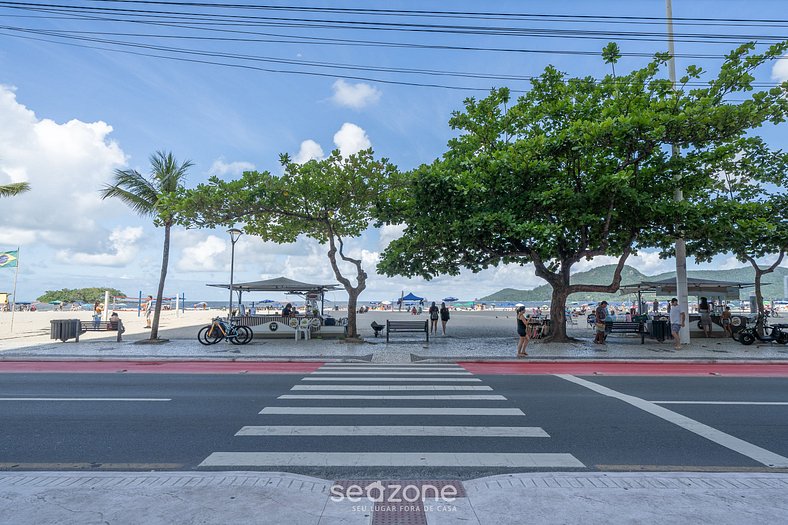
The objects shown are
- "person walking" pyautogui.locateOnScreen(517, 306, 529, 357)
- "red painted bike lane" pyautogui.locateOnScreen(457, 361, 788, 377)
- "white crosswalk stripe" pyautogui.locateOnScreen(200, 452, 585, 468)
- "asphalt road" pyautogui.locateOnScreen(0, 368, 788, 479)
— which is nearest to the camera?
"white crosswalk stripe" pyautogui.locateOnScreen(200, 452, 585, 468)

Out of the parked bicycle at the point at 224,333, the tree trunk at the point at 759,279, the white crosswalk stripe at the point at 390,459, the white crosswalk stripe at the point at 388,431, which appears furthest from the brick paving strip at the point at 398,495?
the tree trunk at the point at 759,279

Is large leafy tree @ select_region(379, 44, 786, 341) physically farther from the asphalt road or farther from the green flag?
the green flag

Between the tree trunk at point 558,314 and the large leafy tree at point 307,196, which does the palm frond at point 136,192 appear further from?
the tree trunk at point 558,314

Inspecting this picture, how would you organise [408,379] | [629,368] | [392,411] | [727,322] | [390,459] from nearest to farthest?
[390,459], [392,411], [408,379], [629,368], [727,322]

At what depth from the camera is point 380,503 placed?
4.20m

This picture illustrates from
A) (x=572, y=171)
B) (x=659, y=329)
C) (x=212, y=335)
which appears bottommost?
(x=212, y=335)

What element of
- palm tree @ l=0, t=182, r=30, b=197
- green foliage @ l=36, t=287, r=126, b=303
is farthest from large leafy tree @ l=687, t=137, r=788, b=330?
green foliage @ l=36, t=287, r=126, b=303

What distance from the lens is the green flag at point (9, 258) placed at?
25.5 meters

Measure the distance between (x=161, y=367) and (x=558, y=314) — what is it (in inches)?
587

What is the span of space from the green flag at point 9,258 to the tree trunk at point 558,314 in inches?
1048

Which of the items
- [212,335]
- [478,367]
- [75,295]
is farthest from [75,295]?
[478,367]

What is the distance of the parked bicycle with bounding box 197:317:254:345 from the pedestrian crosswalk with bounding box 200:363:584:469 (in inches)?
413

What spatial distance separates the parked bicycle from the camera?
64.5ft

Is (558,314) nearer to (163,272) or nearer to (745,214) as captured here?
(745,214)
